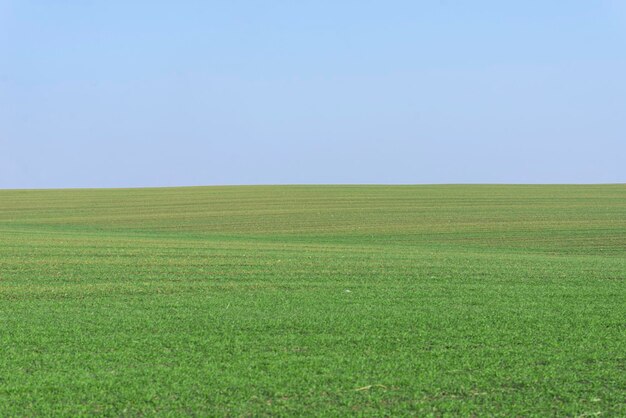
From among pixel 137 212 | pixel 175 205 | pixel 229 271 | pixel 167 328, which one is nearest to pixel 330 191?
pixel 175 205

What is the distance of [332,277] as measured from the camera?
1389 centimetres

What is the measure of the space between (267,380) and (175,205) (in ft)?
112

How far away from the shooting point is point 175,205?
132 feet

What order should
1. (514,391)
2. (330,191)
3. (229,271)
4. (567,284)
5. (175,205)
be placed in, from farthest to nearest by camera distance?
(330,191) < (175,205) < (229,271) < (567,284) < (514,391)

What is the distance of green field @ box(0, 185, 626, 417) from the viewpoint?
646 centimetres

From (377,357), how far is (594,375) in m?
1.94

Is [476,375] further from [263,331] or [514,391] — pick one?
[263,331]

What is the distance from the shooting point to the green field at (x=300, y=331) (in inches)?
254

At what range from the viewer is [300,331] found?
8.92 metres

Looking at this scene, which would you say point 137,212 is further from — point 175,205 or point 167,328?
point 167,328

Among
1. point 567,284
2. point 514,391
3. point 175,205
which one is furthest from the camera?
point 175,205

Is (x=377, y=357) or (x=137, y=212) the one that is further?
(x=137, y=212)

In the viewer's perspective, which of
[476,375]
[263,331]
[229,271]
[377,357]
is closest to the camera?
[476,375]

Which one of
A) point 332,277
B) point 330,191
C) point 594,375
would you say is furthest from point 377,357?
Answer: point 330,191
